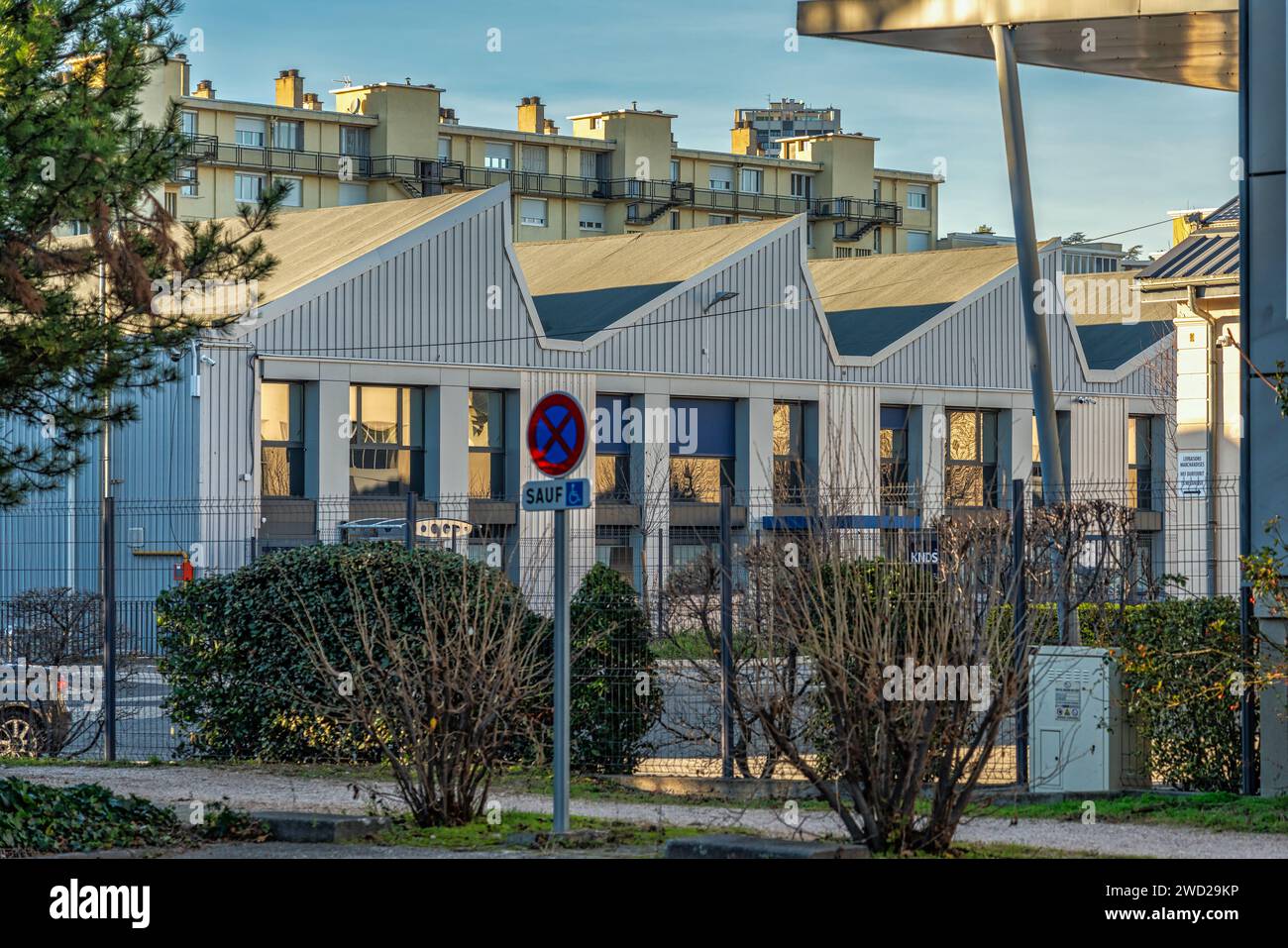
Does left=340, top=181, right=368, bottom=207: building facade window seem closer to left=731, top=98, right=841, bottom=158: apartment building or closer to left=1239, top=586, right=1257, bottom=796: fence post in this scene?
left=731, top=98, right=841, bottom=158: apartment building

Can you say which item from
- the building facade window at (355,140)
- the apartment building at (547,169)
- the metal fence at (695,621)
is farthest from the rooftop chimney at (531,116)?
the metal fence at (695,621)

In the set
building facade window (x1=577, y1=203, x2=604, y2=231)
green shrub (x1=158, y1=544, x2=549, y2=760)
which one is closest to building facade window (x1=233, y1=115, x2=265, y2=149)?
building facade window (x1=577, y1=203, x2=604, y2=231)

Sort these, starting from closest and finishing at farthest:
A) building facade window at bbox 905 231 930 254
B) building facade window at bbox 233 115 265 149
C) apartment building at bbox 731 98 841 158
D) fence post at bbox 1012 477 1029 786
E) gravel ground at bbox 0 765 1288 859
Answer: gravel ground at bbox 0 765 1288 859 < fence post at bbox 1012 477 1029 786 < building facade window at bbox 233 115 265 149 < building facade window at bbox 905 231 930 254 < apartment building at bbox 731 98 841 158

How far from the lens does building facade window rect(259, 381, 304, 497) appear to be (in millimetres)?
42938

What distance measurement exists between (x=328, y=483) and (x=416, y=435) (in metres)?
3.08

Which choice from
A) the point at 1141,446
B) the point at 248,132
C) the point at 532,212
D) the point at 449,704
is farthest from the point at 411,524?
the point at 532,212

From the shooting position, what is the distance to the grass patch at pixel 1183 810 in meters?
12.3

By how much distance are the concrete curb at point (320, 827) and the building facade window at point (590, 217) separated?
298 feet

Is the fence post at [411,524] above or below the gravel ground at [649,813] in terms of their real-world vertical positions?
above

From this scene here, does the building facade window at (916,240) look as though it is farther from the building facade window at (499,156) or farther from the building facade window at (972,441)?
the building facade window at (972,441)

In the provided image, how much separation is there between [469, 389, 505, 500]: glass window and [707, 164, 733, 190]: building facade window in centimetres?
6239

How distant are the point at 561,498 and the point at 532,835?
2.05m

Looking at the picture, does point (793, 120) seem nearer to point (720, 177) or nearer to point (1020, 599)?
point (720, 177)
